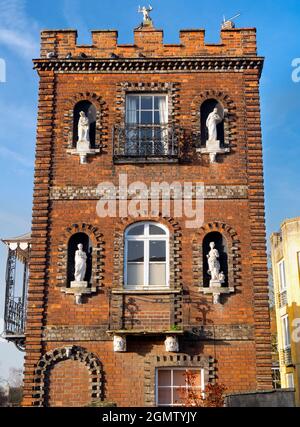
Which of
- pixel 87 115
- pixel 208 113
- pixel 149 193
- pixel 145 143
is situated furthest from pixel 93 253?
pixel 208 113

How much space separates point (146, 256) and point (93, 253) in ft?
5.03

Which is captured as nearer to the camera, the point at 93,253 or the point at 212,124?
the point at 93,253

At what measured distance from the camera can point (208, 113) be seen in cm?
1980

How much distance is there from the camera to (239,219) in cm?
1862

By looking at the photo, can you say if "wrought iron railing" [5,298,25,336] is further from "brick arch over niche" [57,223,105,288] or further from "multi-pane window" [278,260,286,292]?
"multi-pane window" [278,260,286,292]

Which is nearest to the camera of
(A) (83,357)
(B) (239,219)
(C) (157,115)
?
(A) (83,357)

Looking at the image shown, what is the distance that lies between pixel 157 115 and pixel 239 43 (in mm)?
3494

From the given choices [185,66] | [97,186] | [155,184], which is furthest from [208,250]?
[185,66]

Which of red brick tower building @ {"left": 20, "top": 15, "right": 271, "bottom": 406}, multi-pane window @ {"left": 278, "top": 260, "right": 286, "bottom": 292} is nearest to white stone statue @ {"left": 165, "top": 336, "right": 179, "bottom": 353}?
red brick tower building @ {"left": 20, "top": 15, "right": 271, "bottom": 406}

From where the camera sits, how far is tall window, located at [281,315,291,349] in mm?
34969

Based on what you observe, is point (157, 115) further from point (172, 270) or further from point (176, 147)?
point (172, 270)

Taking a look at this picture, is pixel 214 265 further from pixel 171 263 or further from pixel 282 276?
pixel 282 276

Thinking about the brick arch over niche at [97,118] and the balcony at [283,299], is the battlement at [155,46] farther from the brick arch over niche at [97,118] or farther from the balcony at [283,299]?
the balcony at [283,299]

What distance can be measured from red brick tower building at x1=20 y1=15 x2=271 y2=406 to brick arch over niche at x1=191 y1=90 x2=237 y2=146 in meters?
0.04
